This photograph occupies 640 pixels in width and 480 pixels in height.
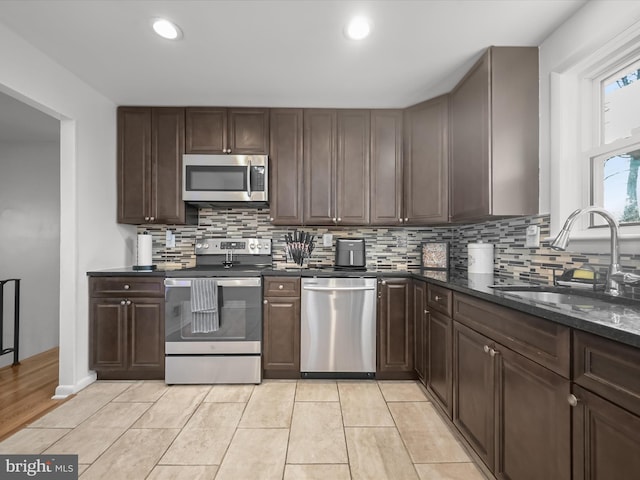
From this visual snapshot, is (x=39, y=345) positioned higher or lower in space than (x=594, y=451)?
lower

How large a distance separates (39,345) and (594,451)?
4.76 metres

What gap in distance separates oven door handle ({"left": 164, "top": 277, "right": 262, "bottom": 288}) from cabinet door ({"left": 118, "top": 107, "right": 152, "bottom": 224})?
0.76m

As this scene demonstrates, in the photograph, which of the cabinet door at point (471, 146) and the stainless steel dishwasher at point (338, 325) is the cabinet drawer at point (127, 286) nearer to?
the stainless steel dishwasher at point (338, 325)

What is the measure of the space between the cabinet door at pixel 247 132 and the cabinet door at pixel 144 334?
1487 millimetres

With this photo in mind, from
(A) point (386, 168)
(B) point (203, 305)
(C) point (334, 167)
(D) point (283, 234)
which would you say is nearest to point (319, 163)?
(C) point (334, 167)

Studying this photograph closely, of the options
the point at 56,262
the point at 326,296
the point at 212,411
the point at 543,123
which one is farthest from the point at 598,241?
the point at 56,262

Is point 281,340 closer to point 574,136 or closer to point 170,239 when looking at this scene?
point 170,239

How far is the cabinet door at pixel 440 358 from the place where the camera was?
1.98 meters

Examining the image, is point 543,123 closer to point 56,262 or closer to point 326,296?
point 326,296

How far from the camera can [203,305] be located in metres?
2.57

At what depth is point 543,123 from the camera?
2012 millimetres

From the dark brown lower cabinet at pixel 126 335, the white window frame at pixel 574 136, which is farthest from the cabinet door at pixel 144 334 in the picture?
the white window frame at pixel 574 136

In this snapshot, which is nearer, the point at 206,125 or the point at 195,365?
the point at 195,365

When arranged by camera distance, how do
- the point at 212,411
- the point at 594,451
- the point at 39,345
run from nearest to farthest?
the point at 594,451 → the point at 212,411 → the point at 39,345
